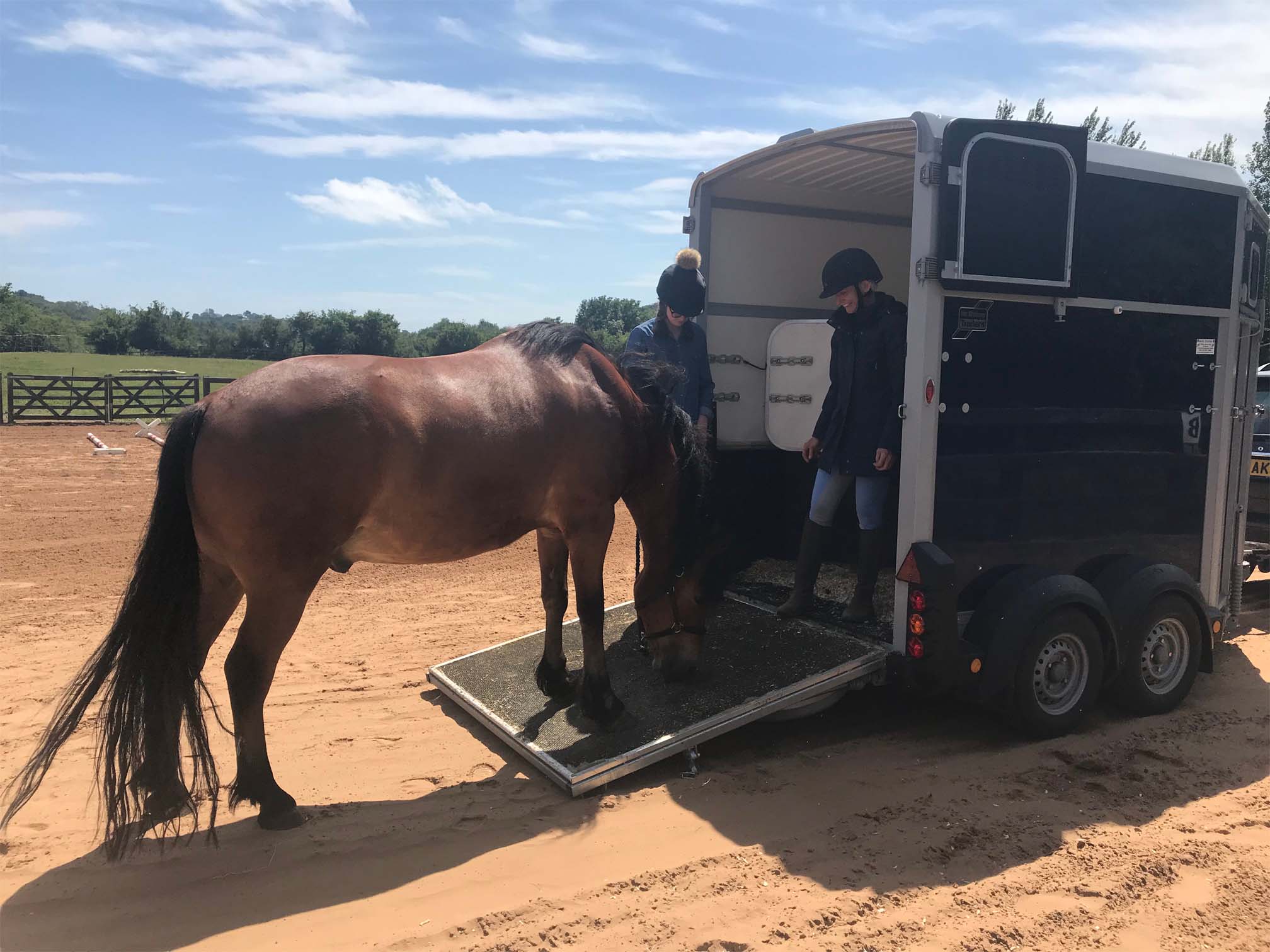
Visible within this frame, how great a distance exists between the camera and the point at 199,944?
2.54m

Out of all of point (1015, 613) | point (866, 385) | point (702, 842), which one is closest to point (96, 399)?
point (866, 385)

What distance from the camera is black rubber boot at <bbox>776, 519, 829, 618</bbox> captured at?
4.60 m

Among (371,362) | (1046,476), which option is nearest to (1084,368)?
(1046,476)

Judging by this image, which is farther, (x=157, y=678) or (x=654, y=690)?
(x=654, y=690)

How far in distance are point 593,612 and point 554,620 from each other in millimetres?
420

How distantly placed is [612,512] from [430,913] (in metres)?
1.87

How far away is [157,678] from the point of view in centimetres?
305

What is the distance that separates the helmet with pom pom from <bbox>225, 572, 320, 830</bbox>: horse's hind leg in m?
2.40

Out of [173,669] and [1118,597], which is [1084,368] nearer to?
[1118,597]

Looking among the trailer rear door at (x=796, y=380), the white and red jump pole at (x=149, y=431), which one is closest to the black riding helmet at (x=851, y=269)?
the trailer rear door at (x=796, y=380)

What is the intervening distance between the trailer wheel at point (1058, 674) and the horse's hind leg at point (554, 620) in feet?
6.90

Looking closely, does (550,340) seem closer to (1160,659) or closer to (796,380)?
(796,380)

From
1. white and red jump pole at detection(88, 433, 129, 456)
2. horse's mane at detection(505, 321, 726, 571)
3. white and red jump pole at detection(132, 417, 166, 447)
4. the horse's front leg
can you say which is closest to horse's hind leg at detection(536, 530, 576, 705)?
the horse's front leg

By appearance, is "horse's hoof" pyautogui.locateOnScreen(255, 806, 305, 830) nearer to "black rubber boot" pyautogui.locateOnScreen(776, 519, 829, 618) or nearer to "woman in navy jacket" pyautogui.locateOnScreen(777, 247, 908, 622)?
"black rubber boot" pyautogui.locateOnScreen(776, 519, 829, 618)
